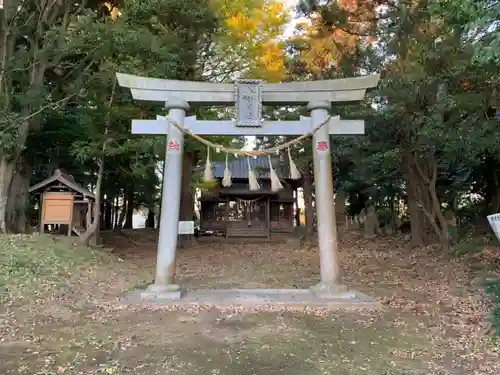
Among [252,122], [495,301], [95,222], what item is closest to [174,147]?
[252,122]

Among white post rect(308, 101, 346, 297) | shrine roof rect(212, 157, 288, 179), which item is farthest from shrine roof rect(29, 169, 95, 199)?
shrine roof rect(212, 157, 288, 179)

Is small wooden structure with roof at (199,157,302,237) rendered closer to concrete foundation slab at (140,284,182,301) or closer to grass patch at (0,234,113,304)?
grass patch at (0,234,113,304)

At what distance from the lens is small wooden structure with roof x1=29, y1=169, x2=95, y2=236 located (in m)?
12.0

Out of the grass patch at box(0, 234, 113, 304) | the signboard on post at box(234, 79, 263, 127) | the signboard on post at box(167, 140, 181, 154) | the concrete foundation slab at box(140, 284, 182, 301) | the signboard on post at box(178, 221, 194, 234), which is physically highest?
the signboard on post at box(234, 79, 263, 127)

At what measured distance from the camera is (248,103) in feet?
25.1

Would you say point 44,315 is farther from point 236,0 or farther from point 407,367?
point 236,0

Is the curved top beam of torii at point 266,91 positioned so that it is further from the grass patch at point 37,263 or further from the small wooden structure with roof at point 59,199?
the small wooden structure with roof at point 59,199

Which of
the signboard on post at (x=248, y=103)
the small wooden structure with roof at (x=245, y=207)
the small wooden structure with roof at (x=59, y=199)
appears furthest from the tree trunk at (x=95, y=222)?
the small wooden structure with roof at (x=245, y=207)

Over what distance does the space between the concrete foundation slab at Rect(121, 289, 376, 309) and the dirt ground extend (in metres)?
0.25

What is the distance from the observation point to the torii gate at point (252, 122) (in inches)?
293

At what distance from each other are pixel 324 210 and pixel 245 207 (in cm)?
1735

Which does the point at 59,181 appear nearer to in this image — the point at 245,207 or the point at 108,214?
the point at 108,214

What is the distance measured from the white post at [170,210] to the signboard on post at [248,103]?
98cm

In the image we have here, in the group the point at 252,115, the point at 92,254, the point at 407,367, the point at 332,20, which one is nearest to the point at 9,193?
the point at 92,254
